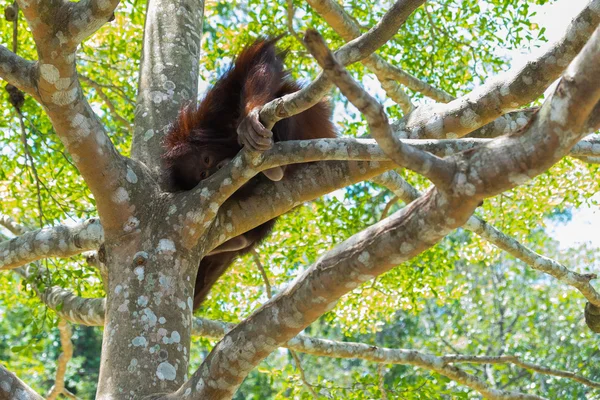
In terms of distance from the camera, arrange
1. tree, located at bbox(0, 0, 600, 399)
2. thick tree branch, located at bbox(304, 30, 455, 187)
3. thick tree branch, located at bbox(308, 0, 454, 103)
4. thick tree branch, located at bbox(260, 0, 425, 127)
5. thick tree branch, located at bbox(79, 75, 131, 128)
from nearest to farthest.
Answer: thick tree branch, located at bbox(304, 30, 455, 187) → tree, located at bbox(0, 0, 600, 399) → thick tree branch, located at bbox(260, 0, 425, 127) → thick tree branch, located at bbox(308, 0, 454, 103) → thick tree branch, located at bbox(79, 75, 131, 128)

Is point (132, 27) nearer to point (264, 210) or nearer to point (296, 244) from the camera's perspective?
point (296, 244)

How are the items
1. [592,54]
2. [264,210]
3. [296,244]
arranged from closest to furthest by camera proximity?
[592,54] → [264,210] → [296,244]

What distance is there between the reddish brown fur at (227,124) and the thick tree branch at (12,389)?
4.69 ft

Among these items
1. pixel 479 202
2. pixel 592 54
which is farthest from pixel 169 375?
pixel 592 54

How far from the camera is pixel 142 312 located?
10.0ft

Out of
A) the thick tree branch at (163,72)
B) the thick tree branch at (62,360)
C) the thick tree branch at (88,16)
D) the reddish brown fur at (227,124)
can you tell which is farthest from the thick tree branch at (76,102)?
the thick tree branch at (62,360)

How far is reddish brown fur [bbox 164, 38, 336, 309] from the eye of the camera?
401 cm

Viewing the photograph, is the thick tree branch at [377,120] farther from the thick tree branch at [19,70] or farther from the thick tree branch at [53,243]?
the thick tree branch at [53,243]

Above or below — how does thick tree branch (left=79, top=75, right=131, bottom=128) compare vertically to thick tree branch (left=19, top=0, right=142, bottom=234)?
above

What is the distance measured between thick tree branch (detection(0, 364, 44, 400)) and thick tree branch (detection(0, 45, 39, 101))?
3.58 ft

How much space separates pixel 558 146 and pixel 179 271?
1822 mm

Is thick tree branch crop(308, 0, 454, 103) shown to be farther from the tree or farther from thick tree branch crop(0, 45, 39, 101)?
thick tree branch crop(0, 45, 39, 101)

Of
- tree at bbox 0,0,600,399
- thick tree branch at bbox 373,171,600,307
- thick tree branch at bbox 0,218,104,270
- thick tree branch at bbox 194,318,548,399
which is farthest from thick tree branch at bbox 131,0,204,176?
thick tree branch at bbox 194,318,548,399

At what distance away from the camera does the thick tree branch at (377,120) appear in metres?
1.68
